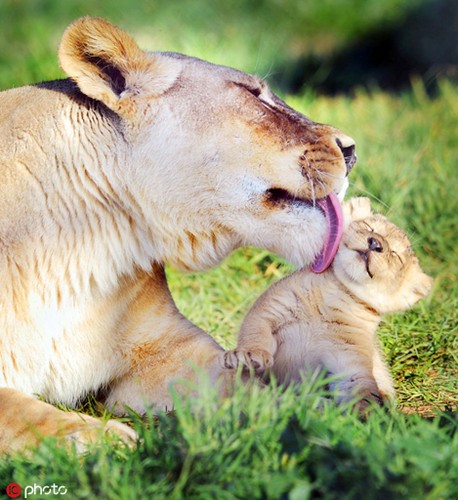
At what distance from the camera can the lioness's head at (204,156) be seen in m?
2.91

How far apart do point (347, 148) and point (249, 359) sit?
0.71 meters

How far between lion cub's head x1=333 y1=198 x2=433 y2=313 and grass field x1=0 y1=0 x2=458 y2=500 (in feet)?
1.12

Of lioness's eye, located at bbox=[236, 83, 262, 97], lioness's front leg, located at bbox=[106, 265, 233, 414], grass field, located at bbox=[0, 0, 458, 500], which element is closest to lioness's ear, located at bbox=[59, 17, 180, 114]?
lioness's eye, located at bbox=[236, 83, 262, 97]

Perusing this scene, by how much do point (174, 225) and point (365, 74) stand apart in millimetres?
6867

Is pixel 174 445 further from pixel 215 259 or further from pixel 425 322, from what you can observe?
pixel 425 322

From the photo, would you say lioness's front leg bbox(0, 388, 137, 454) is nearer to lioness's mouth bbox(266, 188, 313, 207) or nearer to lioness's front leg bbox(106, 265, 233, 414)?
lioness's front leg bbox(106, 265, 233, 414)

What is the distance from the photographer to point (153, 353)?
3092 millimetres

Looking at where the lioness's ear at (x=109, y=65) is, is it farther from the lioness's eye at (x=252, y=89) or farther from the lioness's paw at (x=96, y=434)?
the lioness's paw at (x=96, y=434)

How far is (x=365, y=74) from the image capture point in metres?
9.48

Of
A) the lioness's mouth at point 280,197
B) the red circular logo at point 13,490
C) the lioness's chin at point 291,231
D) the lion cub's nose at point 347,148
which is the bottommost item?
the red circular logo at point 13,490

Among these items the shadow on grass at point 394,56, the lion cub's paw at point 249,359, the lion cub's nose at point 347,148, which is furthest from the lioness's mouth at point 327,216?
the shadow on grass at point 394,56

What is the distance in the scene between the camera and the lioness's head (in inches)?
115

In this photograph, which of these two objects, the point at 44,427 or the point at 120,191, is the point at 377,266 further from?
the point at 44,427

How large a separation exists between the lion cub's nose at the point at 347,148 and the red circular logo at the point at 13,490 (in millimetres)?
1373
